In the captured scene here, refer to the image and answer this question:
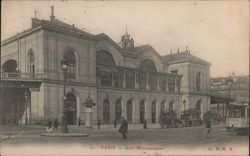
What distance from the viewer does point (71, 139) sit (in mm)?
18484

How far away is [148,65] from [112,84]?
24.4 ft

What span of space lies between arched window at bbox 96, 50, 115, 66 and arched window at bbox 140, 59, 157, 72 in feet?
17.8

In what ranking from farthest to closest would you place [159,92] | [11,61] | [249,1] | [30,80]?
[159,92], [11,61], [30,80], [249,1]

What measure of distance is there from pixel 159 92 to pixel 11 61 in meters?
17.1

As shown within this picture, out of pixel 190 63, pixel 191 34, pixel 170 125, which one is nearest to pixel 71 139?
pixel 191 34

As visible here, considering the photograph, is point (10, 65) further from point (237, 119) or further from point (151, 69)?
point (237, 119)

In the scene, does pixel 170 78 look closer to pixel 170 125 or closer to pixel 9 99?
pixel 170 125

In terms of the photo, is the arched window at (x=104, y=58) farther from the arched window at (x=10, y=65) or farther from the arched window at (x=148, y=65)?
the arched window at (x=10, y=65)

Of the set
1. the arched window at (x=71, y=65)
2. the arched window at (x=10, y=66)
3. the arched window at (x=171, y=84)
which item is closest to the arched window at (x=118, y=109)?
the arched window at (x=71, y=65)

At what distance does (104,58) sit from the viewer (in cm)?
3719

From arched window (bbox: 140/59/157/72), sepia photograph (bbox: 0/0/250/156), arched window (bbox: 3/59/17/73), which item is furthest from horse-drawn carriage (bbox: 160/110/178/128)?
arched window (bbox: 3/59/17/73)

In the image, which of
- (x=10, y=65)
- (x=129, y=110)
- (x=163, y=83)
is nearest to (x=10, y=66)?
(x=10, y=65)

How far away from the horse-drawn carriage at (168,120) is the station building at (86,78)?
4108 millimetres

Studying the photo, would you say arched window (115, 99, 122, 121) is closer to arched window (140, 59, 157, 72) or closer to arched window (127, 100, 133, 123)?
arched window (127, 100, 133, 123)
